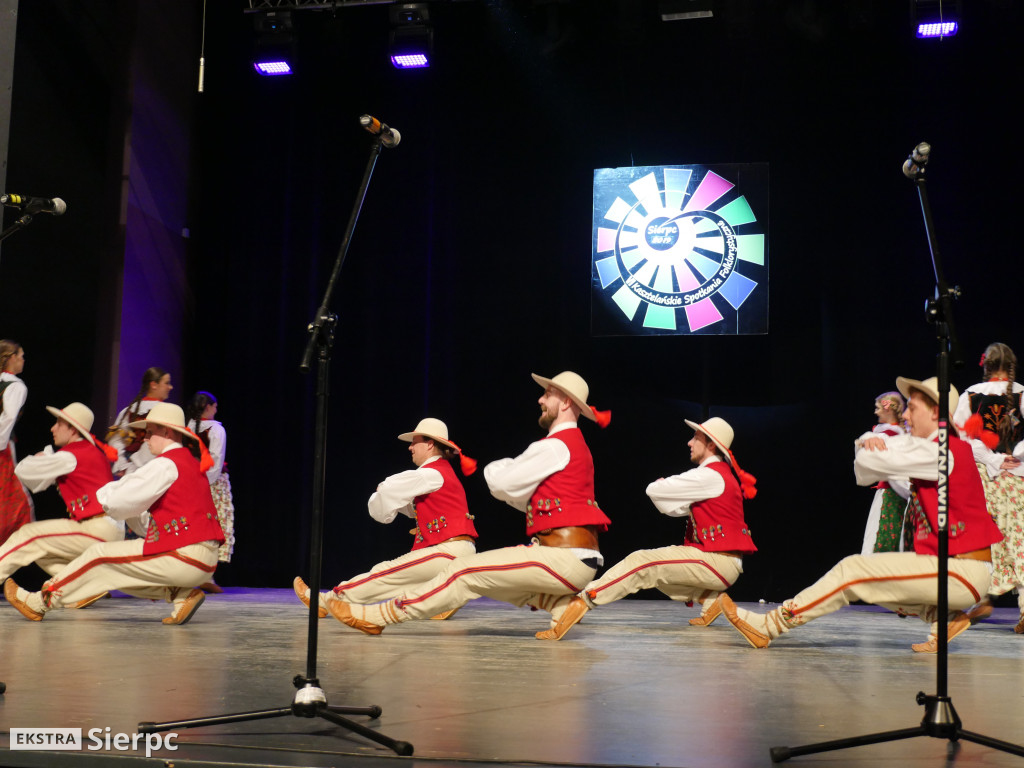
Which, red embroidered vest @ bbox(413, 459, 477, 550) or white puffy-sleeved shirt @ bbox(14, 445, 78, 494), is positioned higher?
white puffy-sleeved shirt @ bbox(14, 445, 78, 494)

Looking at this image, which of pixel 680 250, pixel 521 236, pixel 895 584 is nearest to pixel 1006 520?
pixel 895 584

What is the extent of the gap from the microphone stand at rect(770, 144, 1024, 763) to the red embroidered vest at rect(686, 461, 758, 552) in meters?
2.52

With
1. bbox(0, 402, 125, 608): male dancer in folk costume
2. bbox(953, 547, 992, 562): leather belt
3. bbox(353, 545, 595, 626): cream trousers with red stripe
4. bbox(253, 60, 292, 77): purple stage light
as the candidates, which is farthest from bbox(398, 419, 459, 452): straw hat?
bbox(253, 60, 292, 77): purple stage light

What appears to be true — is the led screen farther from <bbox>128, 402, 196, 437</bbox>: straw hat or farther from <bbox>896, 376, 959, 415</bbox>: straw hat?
<bbox>128, 402, 196, 437</bbox>: straw hat

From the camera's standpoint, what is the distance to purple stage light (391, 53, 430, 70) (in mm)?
6574

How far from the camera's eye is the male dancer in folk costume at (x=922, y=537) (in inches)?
141

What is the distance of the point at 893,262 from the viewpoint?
652 centimetres

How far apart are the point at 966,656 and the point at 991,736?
1.65 m

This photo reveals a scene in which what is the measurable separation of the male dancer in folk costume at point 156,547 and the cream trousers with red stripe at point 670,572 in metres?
1.85

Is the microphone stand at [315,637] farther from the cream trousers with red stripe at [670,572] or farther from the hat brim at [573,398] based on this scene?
the cream trousers with red stripe at [670,572]

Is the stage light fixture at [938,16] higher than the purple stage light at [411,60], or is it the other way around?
the stage light fixture at [938,16]

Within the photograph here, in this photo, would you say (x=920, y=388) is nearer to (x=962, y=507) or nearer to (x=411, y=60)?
(x=962, y=507)

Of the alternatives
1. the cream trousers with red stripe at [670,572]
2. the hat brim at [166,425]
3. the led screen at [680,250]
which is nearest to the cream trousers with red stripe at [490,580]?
the cream trousers with red stripe at [670,572]

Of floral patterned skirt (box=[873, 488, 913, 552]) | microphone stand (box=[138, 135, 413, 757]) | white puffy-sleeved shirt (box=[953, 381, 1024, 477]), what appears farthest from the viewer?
floral patterned skirt (box=[873, 488, 913, 552])
